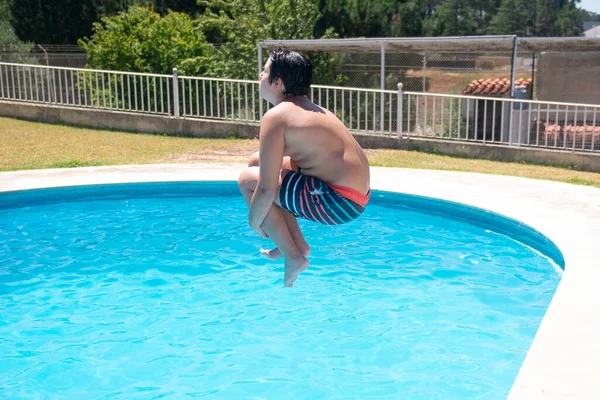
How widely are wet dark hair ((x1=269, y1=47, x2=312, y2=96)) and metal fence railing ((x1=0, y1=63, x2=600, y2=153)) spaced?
8.27 meters

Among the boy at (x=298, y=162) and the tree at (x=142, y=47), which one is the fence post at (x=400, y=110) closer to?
the tree at (x=142, y=47)

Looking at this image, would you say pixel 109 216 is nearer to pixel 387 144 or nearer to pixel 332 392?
pixel 332 392

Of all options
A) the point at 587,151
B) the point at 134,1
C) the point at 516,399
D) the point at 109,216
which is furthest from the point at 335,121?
the point at 134,1

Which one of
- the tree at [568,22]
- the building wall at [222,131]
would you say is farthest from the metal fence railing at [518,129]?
the tree at [568,22]

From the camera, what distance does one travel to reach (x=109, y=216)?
8250 millimetres

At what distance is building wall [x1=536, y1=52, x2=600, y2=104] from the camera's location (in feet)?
49.9

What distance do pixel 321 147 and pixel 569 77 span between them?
44.2ft

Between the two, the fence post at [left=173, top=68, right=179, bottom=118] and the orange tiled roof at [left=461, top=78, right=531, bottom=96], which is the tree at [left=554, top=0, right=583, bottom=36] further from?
the fence post at [left=173, top=68, right=179, bottom=118]

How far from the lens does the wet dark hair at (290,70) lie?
3.51m

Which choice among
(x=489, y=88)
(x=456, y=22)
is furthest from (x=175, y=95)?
(x=456, y=22)

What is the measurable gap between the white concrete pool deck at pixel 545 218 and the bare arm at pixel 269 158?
145cm

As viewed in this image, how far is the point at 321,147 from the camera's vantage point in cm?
354

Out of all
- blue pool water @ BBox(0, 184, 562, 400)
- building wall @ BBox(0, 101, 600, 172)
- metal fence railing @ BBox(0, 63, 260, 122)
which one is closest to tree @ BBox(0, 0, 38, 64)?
metal fence railing @ BBox(0, 63, 260, 122)

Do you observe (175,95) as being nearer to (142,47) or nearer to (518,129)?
(142,47)
